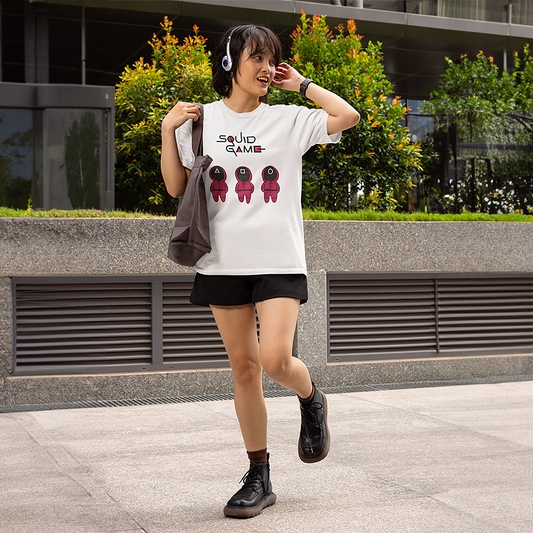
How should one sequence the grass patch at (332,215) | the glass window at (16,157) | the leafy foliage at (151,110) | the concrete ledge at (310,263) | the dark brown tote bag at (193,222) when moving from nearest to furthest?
the dark brown tote bag at (193,222), the concrete ledge at (310,263), the grass patch at (332,215), the leafy foliage at (151,110), the glass window at (16,157)

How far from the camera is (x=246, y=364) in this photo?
306 centimetres

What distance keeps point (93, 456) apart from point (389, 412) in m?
2.37

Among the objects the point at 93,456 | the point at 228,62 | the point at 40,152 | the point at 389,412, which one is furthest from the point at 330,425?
the point at 40,152

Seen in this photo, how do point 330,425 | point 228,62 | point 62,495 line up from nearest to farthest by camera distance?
point 228,62, point 62,495, point 330,425

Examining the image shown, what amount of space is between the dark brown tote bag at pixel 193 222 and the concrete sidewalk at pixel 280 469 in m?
1.17

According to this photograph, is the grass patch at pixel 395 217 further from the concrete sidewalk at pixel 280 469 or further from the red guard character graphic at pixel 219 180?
the red guard character graphic at pixel 219 180

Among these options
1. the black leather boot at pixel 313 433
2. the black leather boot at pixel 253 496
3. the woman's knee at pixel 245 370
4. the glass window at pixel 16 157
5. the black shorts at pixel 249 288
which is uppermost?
the glass window at pixel 16 157

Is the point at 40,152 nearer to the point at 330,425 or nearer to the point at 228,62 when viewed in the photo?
the point at 330,425

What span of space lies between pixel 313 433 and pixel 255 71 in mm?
1662

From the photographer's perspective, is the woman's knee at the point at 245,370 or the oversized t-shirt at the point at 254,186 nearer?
the oversized t-shirt at the point at 254,186

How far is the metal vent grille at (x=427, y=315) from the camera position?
6.67 m

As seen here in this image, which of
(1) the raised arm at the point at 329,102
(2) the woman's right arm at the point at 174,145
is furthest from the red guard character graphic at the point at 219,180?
(1) the raised arm at the point at 329,102

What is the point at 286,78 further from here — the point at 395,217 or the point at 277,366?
the point at 395,217

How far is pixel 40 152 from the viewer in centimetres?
1002
